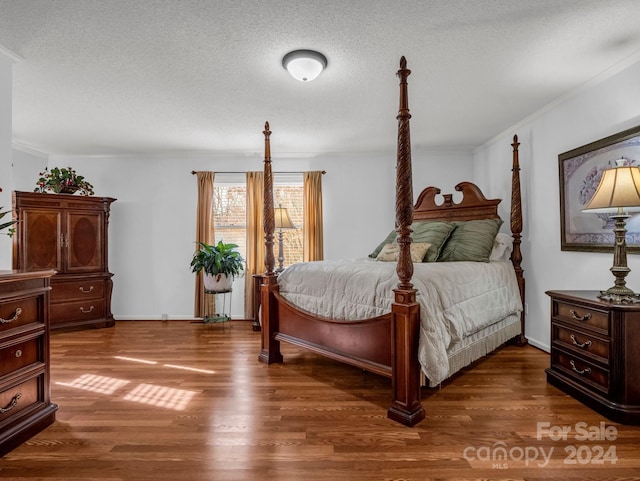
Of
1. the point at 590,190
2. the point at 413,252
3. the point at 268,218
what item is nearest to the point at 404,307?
the point at 413,252

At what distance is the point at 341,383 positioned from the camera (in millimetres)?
2619

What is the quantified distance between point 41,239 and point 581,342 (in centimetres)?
548

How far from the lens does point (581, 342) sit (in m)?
2.28

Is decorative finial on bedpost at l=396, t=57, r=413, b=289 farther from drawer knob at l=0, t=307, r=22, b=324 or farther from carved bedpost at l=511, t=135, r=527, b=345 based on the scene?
drawer knob at l=0, t=307, r=22, b=324

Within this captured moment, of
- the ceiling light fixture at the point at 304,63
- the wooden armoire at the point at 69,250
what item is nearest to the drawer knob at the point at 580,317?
the ceiling light fixture at the point at 304,63

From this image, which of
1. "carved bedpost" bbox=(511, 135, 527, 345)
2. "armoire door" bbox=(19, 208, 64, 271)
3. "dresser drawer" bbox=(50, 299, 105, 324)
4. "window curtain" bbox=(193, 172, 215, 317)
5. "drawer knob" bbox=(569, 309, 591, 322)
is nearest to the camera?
"drawer knob" bbox=(569, 309, 591, 322)

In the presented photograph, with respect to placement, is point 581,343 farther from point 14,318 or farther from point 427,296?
point 14,318

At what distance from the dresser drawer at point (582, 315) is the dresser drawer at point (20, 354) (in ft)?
11.3

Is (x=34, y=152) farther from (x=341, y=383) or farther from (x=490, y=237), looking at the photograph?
(x=490, y=237)

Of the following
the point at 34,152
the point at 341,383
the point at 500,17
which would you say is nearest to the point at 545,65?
the point at 500,17

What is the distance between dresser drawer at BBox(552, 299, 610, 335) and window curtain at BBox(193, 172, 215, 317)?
13.2 feet

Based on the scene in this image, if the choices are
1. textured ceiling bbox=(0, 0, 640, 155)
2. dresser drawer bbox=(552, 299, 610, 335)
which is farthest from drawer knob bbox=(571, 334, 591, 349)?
textured ceiling bbox=(0, 0, 640, 155)

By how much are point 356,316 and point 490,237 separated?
189 cm

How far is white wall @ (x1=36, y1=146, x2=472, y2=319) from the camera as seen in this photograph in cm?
492
